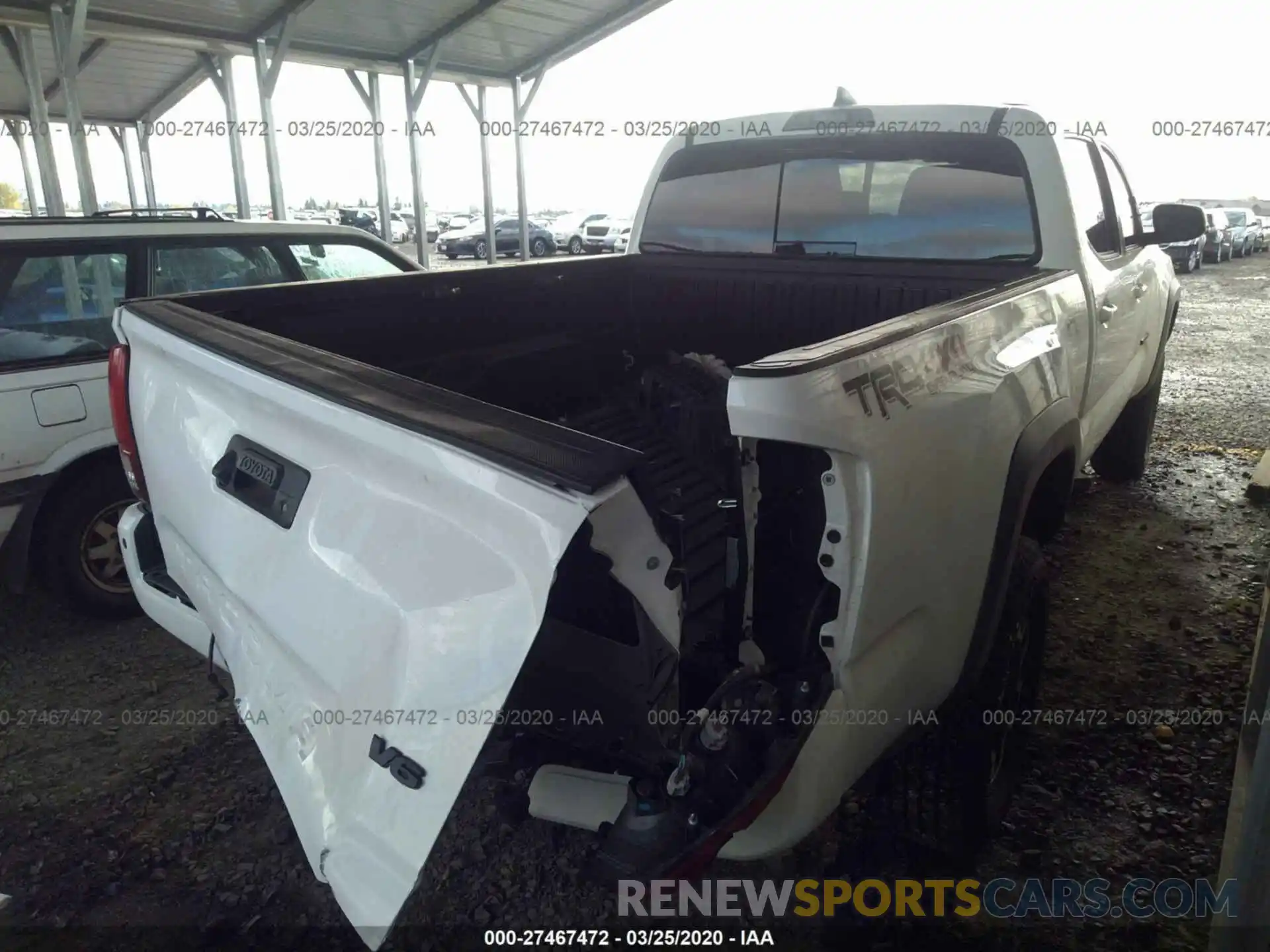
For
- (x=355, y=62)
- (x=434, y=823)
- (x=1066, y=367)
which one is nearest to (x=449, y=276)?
(x=1066, y=367)

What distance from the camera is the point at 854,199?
3451mm

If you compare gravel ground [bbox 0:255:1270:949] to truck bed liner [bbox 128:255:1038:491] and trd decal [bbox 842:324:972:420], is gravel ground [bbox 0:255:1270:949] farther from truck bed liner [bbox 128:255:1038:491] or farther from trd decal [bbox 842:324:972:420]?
truck bed liner [bbox 128:255:1038:491]

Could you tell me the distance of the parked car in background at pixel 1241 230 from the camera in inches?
976

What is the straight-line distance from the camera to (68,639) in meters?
3.83

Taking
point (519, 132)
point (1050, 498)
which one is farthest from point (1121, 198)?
point (519, 132)

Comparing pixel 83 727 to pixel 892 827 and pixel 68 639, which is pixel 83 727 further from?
pixel 892 827

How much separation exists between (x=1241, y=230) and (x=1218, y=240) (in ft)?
10.0

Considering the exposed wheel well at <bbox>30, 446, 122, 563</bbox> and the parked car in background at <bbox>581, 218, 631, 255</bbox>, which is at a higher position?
the parked car in background at <bbox>581, 218, 631, 255</bbox>

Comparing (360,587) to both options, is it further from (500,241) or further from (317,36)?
(500,241)

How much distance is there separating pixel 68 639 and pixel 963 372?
152 inches

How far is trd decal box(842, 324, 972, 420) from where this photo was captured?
1.64 metres

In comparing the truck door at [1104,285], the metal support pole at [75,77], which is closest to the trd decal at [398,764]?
the truck door at [1104,285]

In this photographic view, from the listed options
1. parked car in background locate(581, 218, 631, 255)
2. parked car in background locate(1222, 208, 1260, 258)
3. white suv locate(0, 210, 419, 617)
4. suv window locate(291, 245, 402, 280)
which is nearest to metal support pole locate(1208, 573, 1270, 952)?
white suv locate(0, 210, 419, 617)

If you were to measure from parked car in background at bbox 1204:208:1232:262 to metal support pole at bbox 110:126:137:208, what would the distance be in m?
25.3
